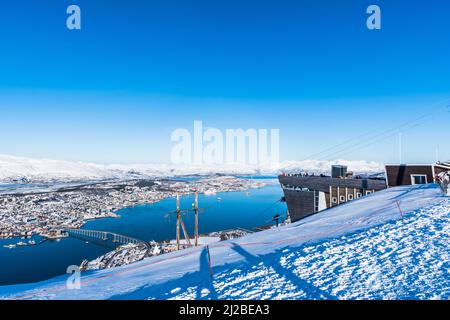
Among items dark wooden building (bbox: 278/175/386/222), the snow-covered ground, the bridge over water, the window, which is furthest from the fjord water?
the window

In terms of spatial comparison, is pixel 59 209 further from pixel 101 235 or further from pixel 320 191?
pixel 320 191

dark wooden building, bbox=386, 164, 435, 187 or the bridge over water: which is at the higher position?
dark wooden building, bbox=386, 164, 435, 187

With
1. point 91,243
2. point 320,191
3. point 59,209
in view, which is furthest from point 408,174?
point 59,209

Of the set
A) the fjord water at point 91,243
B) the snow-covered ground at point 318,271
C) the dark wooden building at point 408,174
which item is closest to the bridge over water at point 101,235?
the fjord water at point 91,243

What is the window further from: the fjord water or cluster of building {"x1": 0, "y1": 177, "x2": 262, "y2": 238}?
cluster of building {"x1": 0, "y1": 177, "x2": 262, "y2": 238}

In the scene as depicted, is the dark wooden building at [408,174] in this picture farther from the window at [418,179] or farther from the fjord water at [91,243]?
the fjord water at [91,243]
